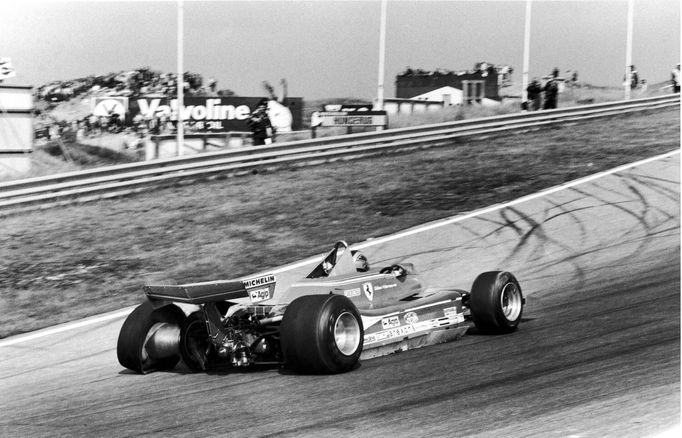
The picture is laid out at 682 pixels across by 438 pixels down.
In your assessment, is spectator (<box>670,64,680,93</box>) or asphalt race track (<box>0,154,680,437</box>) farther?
spectator (<box>670,64,680,93</box>)

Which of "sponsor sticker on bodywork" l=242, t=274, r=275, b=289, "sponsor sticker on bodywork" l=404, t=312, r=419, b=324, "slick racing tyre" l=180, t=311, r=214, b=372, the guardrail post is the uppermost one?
the guardrail post

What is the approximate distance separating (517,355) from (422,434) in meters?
2.32

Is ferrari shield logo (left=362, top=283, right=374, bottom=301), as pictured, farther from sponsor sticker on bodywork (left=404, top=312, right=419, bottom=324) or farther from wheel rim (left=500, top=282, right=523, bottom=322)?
wheel rim (left=500, top=282, right=523, bottom=322)

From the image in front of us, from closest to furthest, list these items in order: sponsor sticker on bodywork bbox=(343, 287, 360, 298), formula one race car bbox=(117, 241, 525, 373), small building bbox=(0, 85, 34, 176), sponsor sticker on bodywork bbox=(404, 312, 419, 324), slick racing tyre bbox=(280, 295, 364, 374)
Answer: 1. slick racing tyre bbox=(280, 295, 364, 374)
2. formula one race car bbox=(117, 241, 525, 373)
3. sponsor sticker on bodywork bbox=(343, 287, 360, 298)
4. sponsor sticker on bodywork bbox=(404, 312, 419, 324)
5. small building bbox=(0, 85, 34, 176)

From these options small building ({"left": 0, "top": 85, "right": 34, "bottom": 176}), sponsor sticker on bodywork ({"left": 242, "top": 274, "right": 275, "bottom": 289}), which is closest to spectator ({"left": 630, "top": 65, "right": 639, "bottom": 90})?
small building ({"left": 0, "top": 85, "right": 34, "bottom": 176})

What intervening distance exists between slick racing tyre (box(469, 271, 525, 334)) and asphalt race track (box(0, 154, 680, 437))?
0.45 feet

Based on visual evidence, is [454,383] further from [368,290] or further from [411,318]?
[368,290]

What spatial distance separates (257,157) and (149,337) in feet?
36.8

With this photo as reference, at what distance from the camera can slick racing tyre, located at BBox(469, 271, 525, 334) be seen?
26.9 feet

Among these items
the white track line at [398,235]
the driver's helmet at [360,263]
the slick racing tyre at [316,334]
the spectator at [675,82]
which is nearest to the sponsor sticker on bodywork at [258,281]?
the slick racing tyre at [316,334]

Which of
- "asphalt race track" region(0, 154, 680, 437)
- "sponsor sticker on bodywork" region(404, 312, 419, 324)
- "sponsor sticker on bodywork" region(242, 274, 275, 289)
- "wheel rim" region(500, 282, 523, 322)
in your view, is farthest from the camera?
"wheel rim" region(500, 282, 523, 322)

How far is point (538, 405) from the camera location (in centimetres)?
550

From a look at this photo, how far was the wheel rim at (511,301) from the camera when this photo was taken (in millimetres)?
8414

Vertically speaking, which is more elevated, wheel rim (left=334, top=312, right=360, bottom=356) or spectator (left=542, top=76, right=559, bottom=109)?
spectator (left=542, top=76, right=559, bottom=109)
